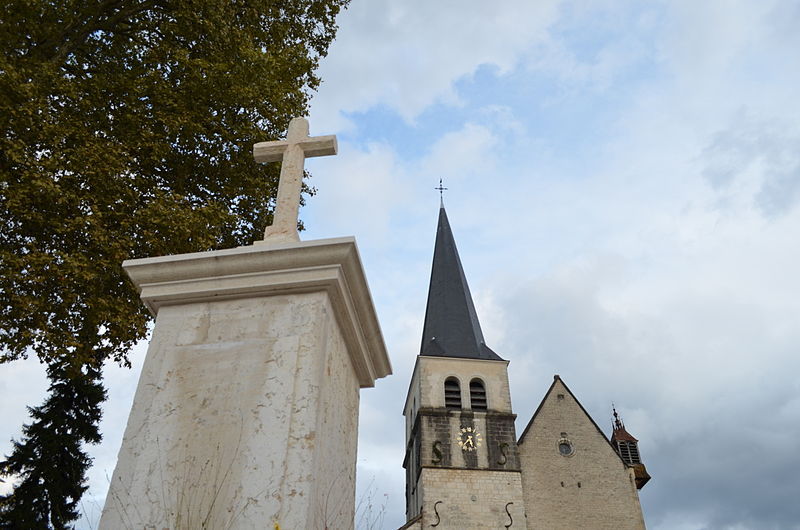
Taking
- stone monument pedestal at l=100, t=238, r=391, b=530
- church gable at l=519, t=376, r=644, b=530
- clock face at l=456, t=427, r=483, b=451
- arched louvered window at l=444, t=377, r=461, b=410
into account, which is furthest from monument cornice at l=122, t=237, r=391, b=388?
arched louvered window at l=444, t=377, r=461, b=410

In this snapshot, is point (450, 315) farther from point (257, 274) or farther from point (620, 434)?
point (257, 274)

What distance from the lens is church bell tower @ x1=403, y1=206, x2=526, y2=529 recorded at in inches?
840

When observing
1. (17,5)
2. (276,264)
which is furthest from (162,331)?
(17,5)

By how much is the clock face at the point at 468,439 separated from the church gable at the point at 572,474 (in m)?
1.83

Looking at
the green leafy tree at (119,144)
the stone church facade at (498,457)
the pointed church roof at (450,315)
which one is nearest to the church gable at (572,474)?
the stone church facade at (498,457)

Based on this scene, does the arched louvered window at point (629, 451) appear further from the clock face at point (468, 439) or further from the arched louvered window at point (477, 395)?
the clock face at point (468, 439)

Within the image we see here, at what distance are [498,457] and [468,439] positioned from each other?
1.30 m

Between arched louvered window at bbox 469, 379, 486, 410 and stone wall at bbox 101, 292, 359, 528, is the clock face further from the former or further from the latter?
stone wall at bbox 101, 292, 359, 528

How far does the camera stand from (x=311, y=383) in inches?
94.2

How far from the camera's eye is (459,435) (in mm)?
23234

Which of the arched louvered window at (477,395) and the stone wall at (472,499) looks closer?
the stone wall at (472,499)

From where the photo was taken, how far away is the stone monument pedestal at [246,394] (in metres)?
2.20

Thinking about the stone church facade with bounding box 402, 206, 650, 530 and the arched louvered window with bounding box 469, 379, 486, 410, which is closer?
the stone church facade with bounding box 402, 206, 650, 530

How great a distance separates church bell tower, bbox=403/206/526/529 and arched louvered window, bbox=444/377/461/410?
0.13ft
